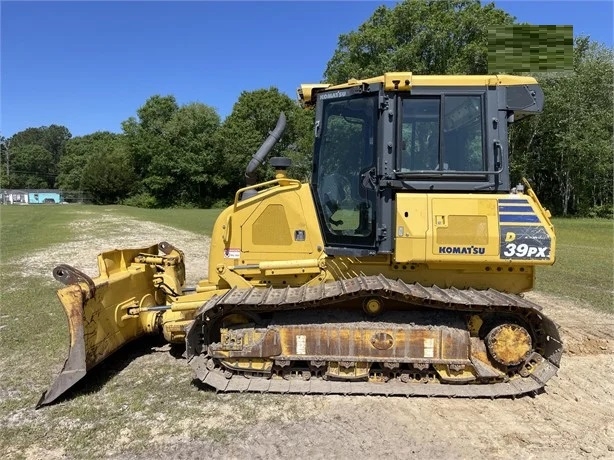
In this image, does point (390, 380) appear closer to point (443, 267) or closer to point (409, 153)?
point (443, 267)

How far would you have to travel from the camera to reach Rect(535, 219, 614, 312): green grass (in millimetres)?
9750

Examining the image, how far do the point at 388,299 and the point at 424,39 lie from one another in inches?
1266

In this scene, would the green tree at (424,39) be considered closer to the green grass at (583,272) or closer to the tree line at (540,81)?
the tree line at (540,81)

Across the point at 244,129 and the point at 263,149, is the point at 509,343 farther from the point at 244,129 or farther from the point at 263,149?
the point at 244,129

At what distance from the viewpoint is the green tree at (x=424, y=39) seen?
3266 centimetres

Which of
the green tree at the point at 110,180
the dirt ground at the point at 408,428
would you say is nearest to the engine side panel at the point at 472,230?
the dirt ground at the point at 408,428

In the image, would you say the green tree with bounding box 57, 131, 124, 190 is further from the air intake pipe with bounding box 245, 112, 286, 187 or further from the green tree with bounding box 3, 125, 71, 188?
the air intake pipe with bounding box 245, 112, 286, 187

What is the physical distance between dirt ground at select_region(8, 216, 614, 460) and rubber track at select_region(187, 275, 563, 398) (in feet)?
0.32

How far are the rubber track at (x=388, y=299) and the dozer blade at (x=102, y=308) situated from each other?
108 centimetres

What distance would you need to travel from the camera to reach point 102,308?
5.31 m

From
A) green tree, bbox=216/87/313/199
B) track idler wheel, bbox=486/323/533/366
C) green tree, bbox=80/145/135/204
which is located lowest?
track idler wheel, bbox=486/323/533/366

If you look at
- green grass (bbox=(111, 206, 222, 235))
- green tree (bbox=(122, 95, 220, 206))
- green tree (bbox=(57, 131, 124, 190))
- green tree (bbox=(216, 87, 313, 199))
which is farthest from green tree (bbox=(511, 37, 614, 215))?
green tree (bbox=(57, 131, 124, 190))

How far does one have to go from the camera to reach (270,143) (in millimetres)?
6074

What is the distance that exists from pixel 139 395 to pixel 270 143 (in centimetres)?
327
